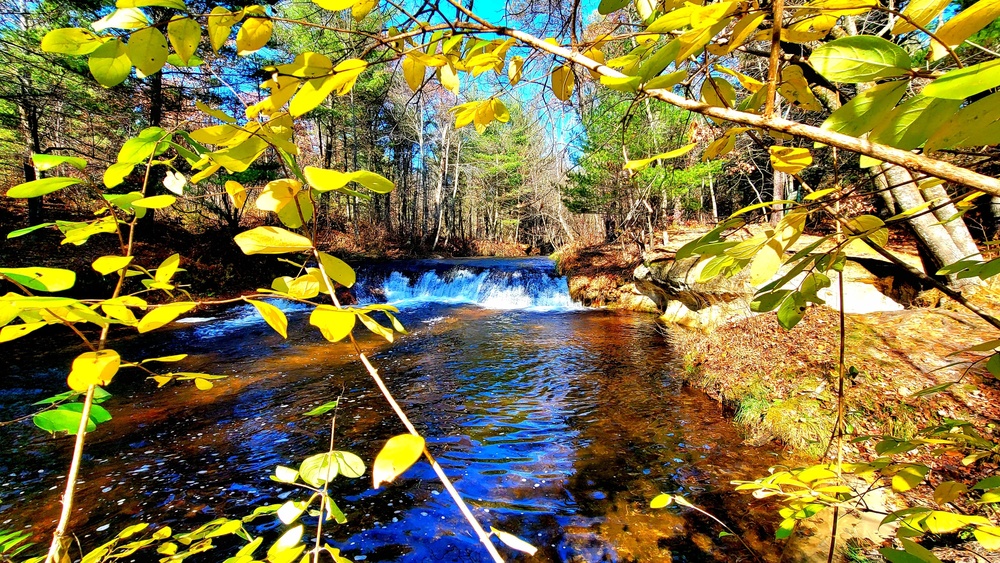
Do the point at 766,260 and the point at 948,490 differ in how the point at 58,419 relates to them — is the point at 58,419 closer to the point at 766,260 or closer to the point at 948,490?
the point at 766,260

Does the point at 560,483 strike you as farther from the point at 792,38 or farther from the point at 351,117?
the point at 351,117

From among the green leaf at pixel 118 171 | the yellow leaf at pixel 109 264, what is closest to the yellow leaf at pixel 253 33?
the green leaf at pixel 118 171

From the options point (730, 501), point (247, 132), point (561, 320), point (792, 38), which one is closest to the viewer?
point (247, 132)

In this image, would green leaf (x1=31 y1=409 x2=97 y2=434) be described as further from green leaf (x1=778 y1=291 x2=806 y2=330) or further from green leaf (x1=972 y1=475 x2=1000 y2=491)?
green leaf (x1=972 y1=475 x2=1000 y2=491)

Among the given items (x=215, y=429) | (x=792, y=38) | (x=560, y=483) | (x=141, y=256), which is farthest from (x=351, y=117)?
(x=792, y=38)

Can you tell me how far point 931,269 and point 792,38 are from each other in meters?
5.59

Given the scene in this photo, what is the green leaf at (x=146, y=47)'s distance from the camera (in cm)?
48

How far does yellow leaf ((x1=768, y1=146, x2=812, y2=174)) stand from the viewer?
56 centimetres

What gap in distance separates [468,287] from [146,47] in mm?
13327

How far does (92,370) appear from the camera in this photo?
0.46m

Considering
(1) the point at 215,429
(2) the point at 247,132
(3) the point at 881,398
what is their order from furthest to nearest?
(1) the point at 215,429, (3) the point at 881,398, (2) the point at 247,132

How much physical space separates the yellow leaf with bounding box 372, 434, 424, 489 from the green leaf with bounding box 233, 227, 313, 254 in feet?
0.78

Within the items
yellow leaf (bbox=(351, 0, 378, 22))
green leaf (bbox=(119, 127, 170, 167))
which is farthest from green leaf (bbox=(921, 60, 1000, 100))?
green leaf (bbox=(119, 127, 170, 167))

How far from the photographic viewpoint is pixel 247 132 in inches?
21.0
